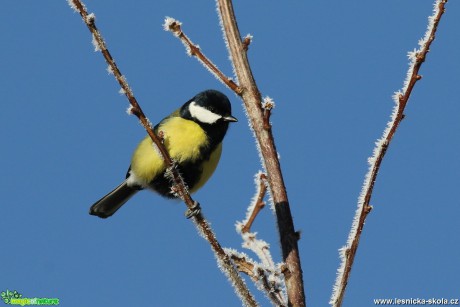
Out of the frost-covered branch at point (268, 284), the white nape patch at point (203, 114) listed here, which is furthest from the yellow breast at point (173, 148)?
the frost-covered branch at point (268, 284)

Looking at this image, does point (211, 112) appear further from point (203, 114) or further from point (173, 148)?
point (173, 148)

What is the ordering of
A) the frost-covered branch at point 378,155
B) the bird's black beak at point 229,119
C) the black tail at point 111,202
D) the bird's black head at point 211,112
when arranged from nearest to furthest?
the frost-covered branch at point 378,155 → the bird's black head at point 211,112 → the bird's black beak at point 229,119 → the black tail at point 111,202

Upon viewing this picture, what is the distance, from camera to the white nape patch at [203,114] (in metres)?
4.44

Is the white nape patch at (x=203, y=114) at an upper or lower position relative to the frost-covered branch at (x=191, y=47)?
upper

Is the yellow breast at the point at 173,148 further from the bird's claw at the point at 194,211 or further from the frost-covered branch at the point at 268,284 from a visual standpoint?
the frost-covered branch at the point at 268,284

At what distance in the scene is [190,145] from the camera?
4145mm

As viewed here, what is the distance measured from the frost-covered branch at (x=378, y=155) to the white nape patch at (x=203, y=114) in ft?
8.79

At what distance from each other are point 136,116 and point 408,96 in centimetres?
84

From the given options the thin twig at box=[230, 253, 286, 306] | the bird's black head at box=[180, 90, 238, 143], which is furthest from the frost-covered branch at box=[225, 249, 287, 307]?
the bird's black head at box=[180, 90, 238, 143]

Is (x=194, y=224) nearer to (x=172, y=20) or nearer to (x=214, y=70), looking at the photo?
(x=214, y=70)

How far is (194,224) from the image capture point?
1896 millimetres

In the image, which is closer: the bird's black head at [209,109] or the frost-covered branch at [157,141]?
the frost-covered branch at [157,141]

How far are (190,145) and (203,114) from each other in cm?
45

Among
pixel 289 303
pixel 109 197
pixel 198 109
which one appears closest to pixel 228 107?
pixel 198 109
